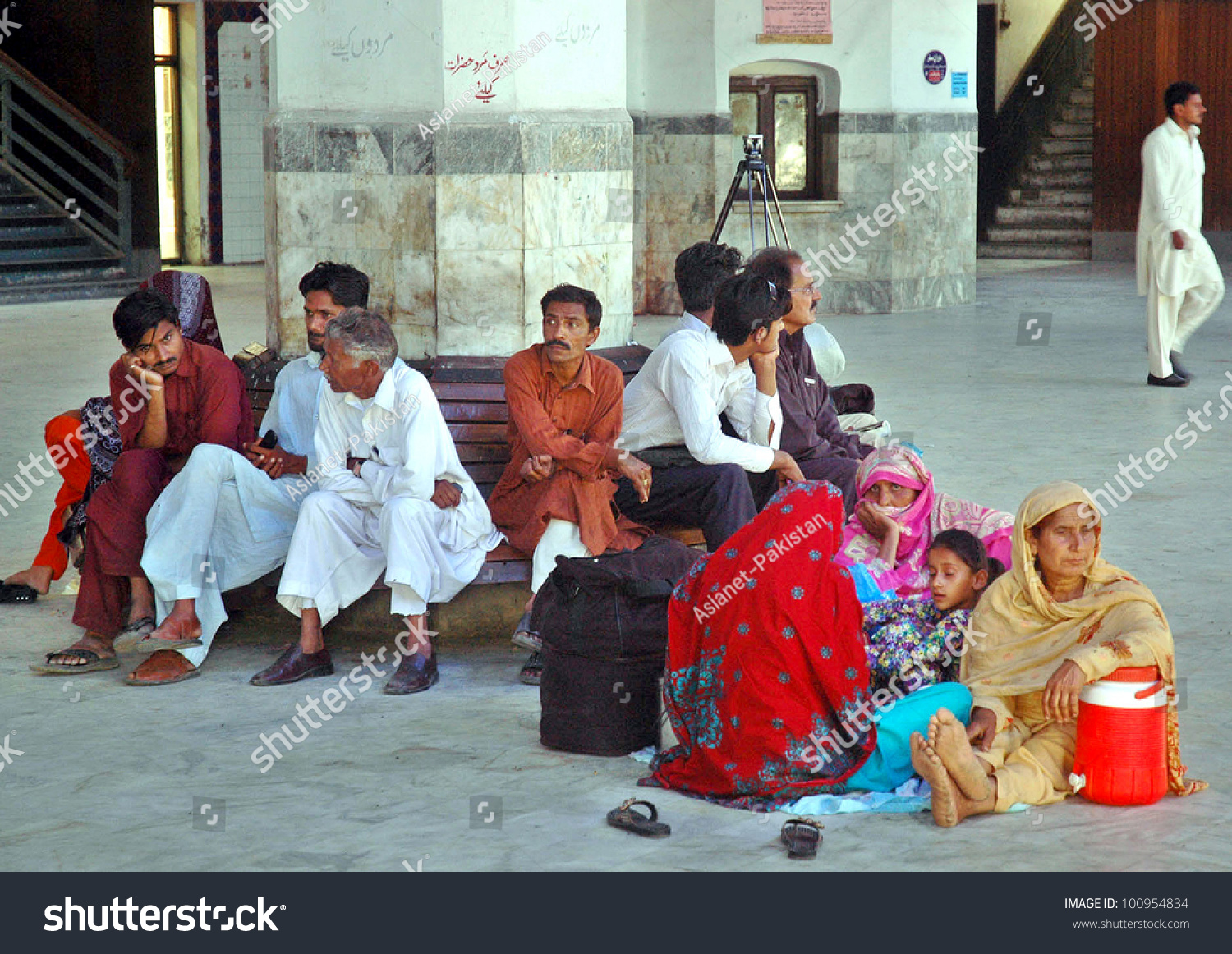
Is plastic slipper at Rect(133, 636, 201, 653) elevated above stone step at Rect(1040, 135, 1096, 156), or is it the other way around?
stone step at Rect(1040, 135, 1096, 156)

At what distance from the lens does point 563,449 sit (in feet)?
15.7

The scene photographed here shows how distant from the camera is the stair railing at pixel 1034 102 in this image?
19.2 meters

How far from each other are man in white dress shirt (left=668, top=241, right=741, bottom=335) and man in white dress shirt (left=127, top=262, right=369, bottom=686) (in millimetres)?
1035

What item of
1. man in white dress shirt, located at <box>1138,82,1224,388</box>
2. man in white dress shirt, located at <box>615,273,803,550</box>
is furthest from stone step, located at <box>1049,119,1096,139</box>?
man in white dress shirt, located at <box>615,273,803,550</box>

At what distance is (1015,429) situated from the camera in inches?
329

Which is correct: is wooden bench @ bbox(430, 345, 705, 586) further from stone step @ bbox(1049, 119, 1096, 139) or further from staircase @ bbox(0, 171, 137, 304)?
stone step @ bbox(1049, 119, 1096, 139)

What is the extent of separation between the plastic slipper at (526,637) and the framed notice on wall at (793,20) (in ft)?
30.8

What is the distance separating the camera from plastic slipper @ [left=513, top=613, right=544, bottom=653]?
4.70 meters

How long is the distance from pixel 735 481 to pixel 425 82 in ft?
5.67

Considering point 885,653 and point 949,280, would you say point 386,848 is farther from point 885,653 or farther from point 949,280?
point 949,280

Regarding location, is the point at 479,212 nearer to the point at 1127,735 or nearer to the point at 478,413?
the point at 478,413

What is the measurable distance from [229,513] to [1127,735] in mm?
2686

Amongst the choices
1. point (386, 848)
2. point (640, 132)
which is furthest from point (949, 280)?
point (386, 848)

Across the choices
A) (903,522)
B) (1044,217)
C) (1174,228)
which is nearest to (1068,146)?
(1044,217)
